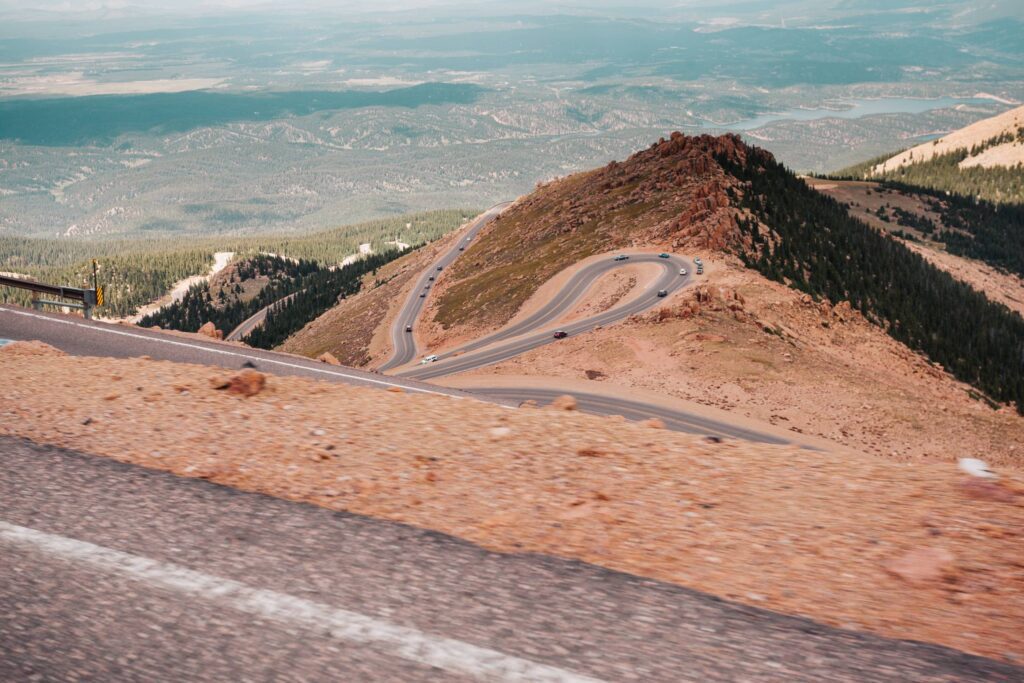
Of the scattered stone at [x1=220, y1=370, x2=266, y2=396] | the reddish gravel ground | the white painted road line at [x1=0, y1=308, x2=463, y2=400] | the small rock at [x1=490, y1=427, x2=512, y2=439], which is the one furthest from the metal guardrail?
the small rock at [x1=490, y1=427, x2=512, y2=439]

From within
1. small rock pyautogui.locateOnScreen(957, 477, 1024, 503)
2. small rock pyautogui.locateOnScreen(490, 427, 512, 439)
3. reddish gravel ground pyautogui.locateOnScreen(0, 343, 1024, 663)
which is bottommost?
small rock pyautogui.locateOnScreen(490, 427, 512, 439)

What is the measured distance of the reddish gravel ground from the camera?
621cm

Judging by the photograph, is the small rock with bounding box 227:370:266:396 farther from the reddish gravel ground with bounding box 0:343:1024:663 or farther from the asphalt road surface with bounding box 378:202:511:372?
the asphalt road surface with bounding box 378:202:511:372

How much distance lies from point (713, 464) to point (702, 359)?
61.0 m

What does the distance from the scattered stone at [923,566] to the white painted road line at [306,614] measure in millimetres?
3535

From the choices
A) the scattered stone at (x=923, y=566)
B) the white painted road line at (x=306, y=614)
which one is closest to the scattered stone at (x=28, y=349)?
the white painted road line at (x=306, y=614)

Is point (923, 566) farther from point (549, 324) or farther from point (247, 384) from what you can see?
point (549, 324)

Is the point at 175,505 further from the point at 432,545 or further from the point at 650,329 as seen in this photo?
the point at 650,329

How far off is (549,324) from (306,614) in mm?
83872

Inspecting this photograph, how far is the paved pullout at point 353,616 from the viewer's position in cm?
478

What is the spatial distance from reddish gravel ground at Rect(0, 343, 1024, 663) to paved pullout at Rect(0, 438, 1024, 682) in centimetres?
59

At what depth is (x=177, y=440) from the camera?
1005 centimetres

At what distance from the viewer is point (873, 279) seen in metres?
99.8

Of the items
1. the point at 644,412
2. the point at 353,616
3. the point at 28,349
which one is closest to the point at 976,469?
the point at 353,616
